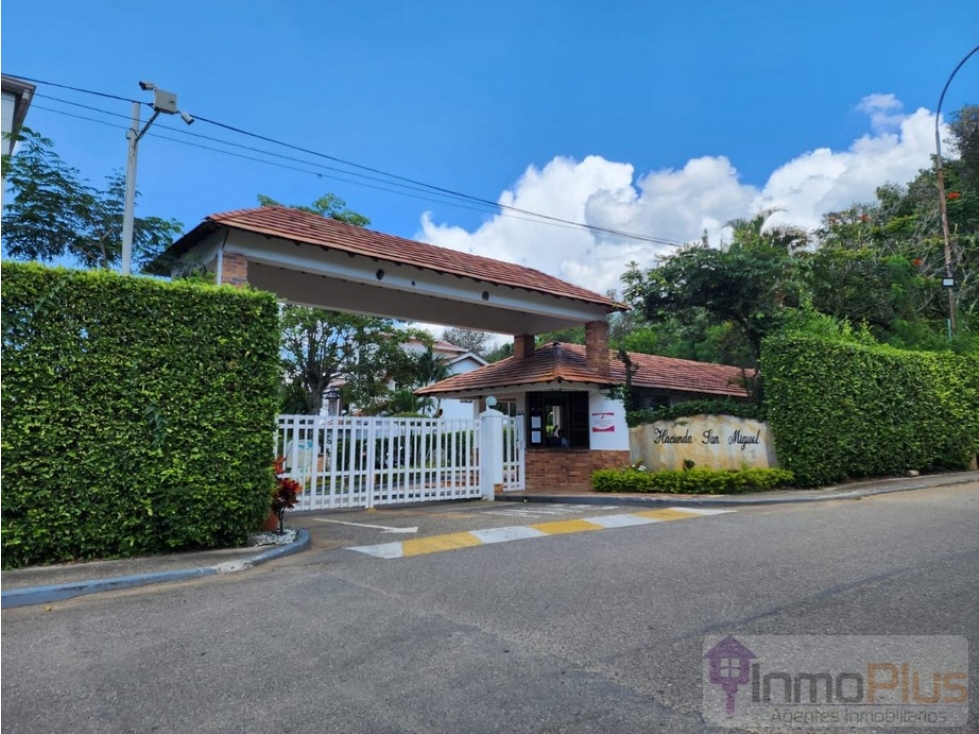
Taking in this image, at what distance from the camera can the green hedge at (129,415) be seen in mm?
5996

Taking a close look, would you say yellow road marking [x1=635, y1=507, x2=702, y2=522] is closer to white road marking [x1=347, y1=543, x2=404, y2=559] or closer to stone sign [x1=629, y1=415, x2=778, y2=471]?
stone sign [x1=629, y1=415, x2=778, y2=471]

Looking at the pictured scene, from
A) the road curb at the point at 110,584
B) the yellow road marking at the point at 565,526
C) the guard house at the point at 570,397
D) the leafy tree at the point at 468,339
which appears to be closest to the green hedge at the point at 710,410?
the guard house at the point at 570,397

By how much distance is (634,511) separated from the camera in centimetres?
1084

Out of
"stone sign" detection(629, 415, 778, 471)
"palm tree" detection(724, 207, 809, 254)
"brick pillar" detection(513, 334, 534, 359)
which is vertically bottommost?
"stone sign" detection(629, 415, 778, 471)

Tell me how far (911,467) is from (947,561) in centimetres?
1064

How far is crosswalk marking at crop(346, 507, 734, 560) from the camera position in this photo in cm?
725

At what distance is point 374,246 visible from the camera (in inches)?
464

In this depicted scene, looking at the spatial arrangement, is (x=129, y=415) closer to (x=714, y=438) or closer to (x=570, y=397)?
(x=570, y=397)

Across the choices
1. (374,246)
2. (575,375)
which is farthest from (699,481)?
(374,246)

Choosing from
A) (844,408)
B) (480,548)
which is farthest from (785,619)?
(844,408)

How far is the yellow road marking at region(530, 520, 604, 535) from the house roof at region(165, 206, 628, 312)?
562 cm

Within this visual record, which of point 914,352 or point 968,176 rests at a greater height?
point 968,176

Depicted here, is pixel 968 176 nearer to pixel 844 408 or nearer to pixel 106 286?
pixel 844 408

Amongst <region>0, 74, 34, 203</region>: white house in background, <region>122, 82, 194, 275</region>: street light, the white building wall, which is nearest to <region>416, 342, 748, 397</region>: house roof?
the white building wall
